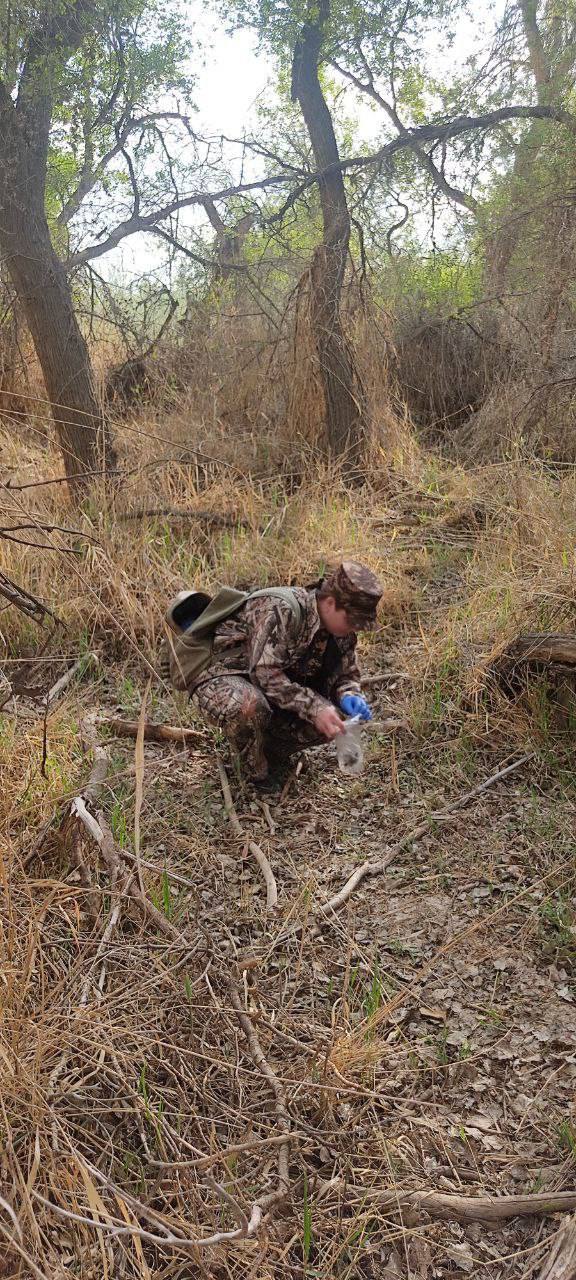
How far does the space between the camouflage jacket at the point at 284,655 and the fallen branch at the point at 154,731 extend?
13.4 inches

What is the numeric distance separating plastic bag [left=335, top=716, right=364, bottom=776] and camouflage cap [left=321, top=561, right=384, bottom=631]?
39cm

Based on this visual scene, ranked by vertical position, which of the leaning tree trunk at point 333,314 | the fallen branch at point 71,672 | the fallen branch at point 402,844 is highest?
A: the leaning tree trunk at point 333,314

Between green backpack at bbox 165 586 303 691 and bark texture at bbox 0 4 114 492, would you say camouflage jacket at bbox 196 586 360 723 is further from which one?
bark texture at bbox 0 4 114 492

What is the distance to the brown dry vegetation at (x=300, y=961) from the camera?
79.2 inches

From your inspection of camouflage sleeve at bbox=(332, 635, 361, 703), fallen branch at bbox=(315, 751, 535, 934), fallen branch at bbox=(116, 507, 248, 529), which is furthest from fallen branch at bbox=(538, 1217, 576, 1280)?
fallen branch at bbox=(116, 507, 248, 529)

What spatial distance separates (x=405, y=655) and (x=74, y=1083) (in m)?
2.82

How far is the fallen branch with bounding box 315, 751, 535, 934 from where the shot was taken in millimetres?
3106

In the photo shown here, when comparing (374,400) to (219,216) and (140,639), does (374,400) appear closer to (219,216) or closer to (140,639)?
(219,216)

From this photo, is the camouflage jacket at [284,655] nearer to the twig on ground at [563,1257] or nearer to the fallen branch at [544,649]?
the fallen branch at [544,649]

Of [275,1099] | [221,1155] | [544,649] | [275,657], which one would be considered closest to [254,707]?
[275,657]

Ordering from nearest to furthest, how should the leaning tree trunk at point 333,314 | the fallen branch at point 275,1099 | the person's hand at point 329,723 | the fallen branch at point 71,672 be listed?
1. the fallen branch at point 275,1099
2. the person's hand at point 329,723
3. the fallen branch at point 71,672
4. the leaning tree trunk at point 333,314

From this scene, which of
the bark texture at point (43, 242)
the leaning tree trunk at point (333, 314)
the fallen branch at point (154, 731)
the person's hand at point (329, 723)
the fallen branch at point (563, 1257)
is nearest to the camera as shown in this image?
the fallen branch at point (563, 1257)

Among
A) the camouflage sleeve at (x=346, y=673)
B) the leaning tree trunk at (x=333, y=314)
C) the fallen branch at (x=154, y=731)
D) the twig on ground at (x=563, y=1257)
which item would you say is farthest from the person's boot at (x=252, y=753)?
the leaning tree trunk at (x=333, y=314)

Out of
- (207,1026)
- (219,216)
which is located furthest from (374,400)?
(207,1026)
